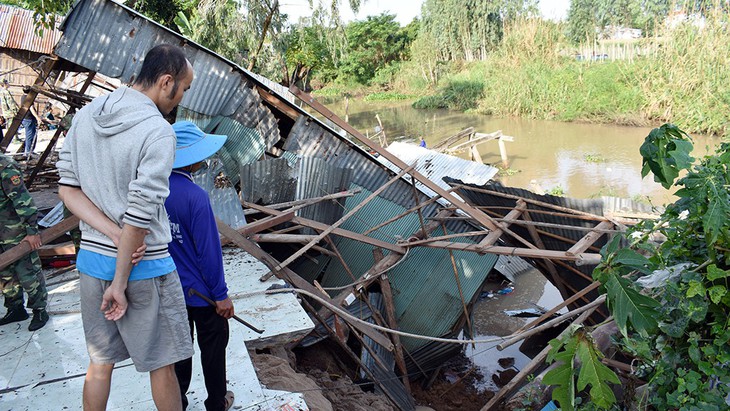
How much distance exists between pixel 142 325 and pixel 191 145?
34.5 inches

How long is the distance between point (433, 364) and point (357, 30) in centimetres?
3739

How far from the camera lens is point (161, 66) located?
2.09 m

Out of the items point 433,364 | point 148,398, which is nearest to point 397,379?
point 433,364

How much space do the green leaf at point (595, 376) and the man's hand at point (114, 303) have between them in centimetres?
200

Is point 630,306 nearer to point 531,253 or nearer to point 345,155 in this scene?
point 531,253

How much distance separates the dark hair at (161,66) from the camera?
209 cm

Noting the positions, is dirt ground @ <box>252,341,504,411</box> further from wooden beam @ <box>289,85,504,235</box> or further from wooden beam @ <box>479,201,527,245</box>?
wooden beam @ <box>289,85,504,235</box>

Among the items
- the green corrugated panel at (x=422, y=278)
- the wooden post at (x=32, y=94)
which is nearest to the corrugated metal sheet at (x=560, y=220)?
the green corrugated panel at (x=422, y=278)

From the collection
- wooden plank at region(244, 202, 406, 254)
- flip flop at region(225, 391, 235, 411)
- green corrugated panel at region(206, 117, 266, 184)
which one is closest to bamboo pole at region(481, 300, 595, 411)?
wooden plank at region(244, 202, 406, 254)

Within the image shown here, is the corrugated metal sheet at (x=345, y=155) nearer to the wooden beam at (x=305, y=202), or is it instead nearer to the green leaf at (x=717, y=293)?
the wooden beam at (x=305, y=202)

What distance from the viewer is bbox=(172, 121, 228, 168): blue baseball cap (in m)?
2.44

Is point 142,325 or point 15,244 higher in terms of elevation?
point 142,325

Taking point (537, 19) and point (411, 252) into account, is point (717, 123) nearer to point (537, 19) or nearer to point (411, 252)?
point (537, 19)

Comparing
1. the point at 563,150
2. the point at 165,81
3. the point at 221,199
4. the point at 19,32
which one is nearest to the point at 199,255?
the point at 165,81
